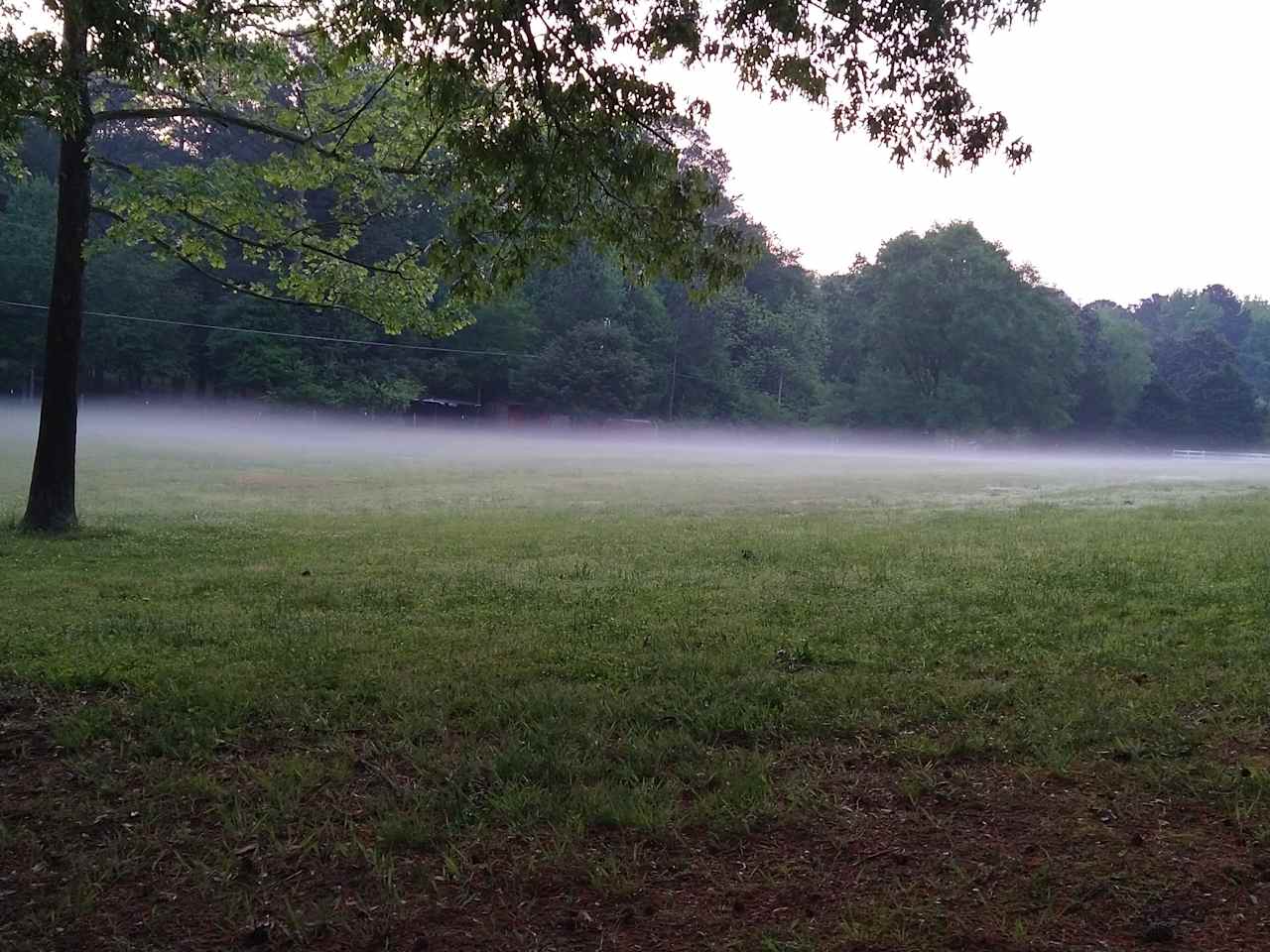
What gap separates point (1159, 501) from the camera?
20.5 metres

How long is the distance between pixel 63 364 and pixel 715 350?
61.4 meters

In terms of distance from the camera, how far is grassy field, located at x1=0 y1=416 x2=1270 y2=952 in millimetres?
3316

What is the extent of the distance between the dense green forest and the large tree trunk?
3856cm

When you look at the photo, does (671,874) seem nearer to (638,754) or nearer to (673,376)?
(638,754)

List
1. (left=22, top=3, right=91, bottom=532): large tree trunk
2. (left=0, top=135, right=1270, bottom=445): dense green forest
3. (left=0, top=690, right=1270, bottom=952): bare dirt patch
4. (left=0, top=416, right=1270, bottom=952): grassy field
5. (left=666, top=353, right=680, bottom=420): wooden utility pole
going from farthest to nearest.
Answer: (left=666, top=353, right=680, bottom=420): wooden utility pole
(left=0, top=135, right=1270, bottom=445): dense green forest
(left=22, top=3, right=91, bottom=532): large tree trunk
(left=0, top=416, right=1270, bottom=952): grassy field
(left=0, top=690, right=1270, bottom=952): bare dirt patch

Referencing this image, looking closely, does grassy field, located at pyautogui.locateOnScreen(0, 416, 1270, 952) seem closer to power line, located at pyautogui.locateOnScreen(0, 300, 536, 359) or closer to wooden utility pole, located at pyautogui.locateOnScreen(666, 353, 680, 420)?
power line, located at pyautogui.locateOnScreen(0, 300, 536, 359)

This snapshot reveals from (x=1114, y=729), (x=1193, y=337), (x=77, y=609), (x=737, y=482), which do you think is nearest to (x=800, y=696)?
(x=1114, y=729)

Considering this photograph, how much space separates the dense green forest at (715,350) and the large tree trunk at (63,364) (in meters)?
38.6

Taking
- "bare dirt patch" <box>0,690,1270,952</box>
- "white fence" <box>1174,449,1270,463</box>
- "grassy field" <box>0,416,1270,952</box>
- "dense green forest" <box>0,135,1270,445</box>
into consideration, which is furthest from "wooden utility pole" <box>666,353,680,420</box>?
"bare dirt patch" <box>0,690,1270,952</box>

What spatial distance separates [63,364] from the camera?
13.0 m

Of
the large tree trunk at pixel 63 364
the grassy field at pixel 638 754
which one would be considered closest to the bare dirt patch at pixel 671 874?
the grassy field at pixel 638 754

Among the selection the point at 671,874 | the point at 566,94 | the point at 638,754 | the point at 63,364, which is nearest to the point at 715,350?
the point at 63,364

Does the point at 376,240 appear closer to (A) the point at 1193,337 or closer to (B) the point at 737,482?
(B) the point at 737,482

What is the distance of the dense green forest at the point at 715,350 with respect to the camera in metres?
54.6
